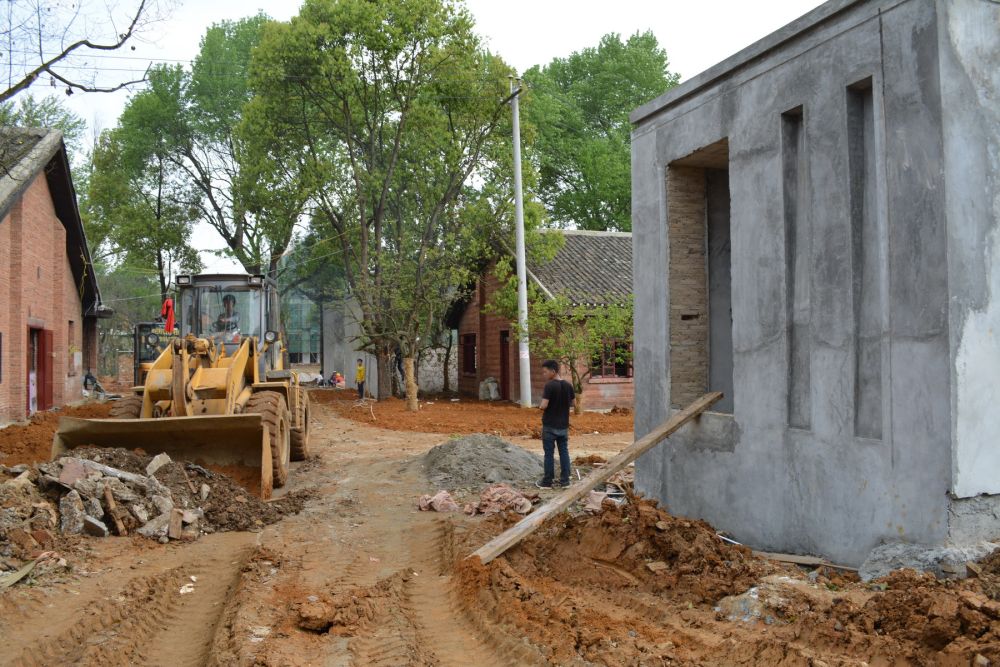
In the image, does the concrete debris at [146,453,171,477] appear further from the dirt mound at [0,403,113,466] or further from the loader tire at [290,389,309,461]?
the dirt mound at [0,403,113,466]

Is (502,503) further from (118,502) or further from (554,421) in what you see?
(118,502)

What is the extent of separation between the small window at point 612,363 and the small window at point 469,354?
737 centimetres

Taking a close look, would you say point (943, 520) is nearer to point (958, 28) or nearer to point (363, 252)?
point (958, 28)

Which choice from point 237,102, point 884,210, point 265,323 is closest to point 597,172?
point 237,102

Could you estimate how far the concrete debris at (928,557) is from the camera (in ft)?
17.5

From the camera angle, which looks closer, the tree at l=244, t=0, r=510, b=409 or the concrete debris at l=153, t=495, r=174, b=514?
the concrete debris at l=153, t=495, r=174, b=514

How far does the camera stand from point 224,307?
532 inches

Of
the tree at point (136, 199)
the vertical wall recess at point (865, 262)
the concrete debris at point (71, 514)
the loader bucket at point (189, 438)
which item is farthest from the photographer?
the tree at point (136, 199)

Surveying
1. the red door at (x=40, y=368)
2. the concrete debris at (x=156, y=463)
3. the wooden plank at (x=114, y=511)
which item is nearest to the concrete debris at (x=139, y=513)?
the wooden plank at (x=114, y=511)

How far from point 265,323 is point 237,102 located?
29.3 m

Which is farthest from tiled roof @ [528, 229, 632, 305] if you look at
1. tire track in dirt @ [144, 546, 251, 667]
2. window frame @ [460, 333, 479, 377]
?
tire track in dirt @ [144, 546, 251, 667]

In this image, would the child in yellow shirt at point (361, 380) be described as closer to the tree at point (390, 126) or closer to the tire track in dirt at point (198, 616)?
the tree at point (390, 126)

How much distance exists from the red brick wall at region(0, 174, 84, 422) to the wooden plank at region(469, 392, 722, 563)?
1661cm

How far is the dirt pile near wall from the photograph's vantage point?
4645mm
